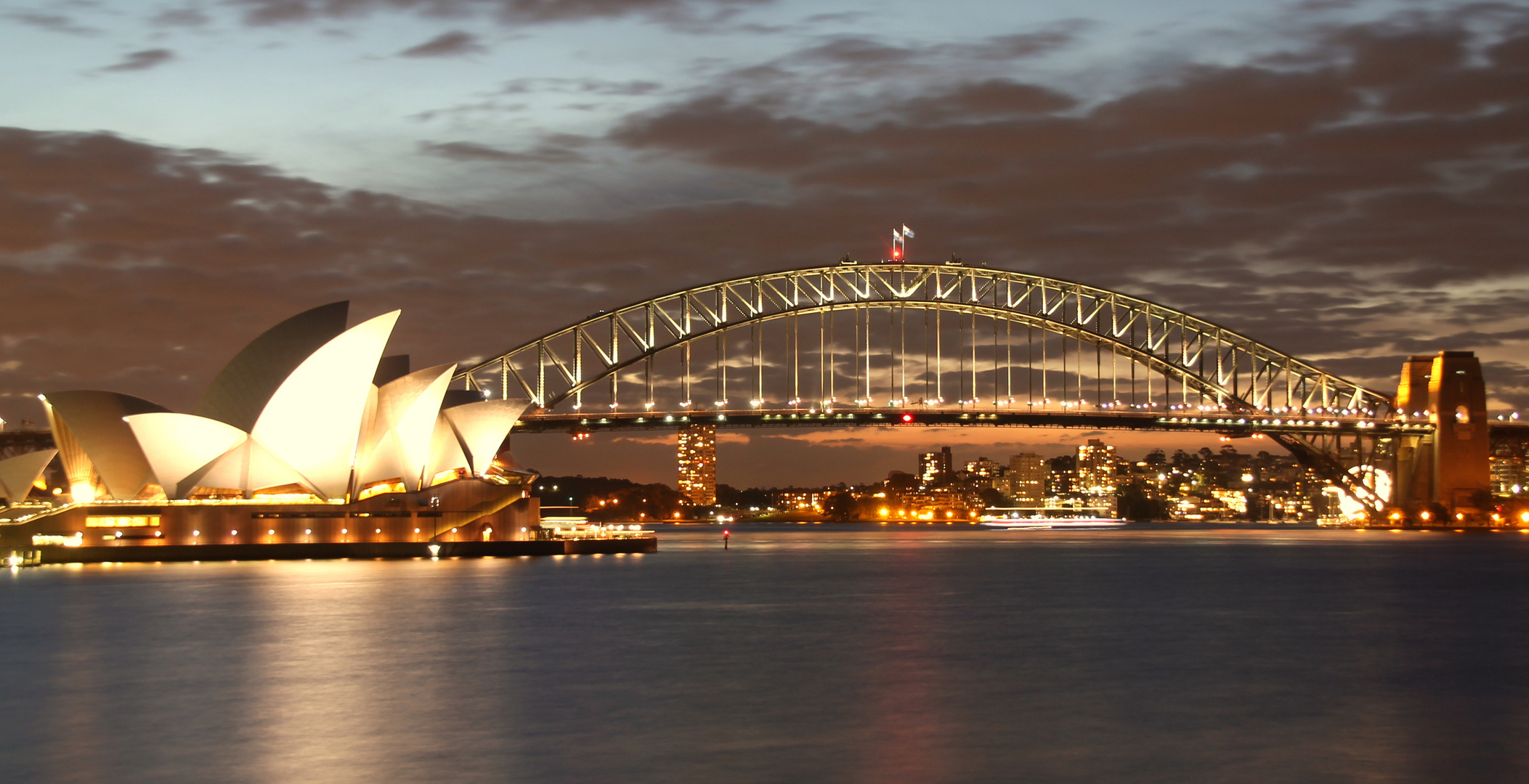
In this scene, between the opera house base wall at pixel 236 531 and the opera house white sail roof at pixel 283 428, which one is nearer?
the opera house white sail roof at pixel 283 428

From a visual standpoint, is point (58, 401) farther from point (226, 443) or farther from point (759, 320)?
point (759, 320)

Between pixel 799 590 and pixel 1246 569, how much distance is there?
798 inches

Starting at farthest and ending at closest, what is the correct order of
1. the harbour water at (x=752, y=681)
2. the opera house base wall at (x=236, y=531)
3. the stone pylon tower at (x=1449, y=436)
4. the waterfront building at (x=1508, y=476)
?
the waterfront building at (x=1508, y=476) → the stone pylon tower at (x=1449, y=436) → the opera house base wall at (x=236, y=531) → the harbour water at (x=752, y=681)

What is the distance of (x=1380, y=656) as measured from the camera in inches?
966

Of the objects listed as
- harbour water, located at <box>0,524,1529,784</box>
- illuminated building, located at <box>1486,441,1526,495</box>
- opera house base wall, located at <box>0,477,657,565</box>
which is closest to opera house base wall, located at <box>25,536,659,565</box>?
opera house base wall, located at <box>0,477,657,565</box>

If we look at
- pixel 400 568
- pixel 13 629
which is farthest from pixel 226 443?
pixel 13 629

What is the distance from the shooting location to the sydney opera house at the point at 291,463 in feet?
159

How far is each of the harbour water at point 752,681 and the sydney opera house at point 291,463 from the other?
8492 mm

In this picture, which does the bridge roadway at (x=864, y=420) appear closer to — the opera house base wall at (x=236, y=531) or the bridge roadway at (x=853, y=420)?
the bridge roadway at (x=853, y=420)

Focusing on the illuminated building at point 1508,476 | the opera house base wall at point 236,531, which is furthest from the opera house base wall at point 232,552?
the illuminated building at point 1508,476

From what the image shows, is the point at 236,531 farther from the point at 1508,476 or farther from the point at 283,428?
the point at 1508,476

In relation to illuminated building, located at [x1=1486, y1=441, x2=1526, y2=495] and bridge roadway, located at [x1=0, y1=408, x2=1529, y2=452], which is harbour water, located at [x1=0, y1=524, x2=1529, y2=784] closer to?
bridge roadway, located at [x1=0, y1=408, x2=1529, y2=452]

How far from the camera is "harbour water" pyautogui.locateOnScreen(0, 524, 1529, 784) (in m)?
14.8

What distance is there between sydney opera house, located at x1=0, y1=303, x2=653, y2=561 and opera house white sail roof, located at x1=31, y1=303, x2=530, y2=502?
5cm
